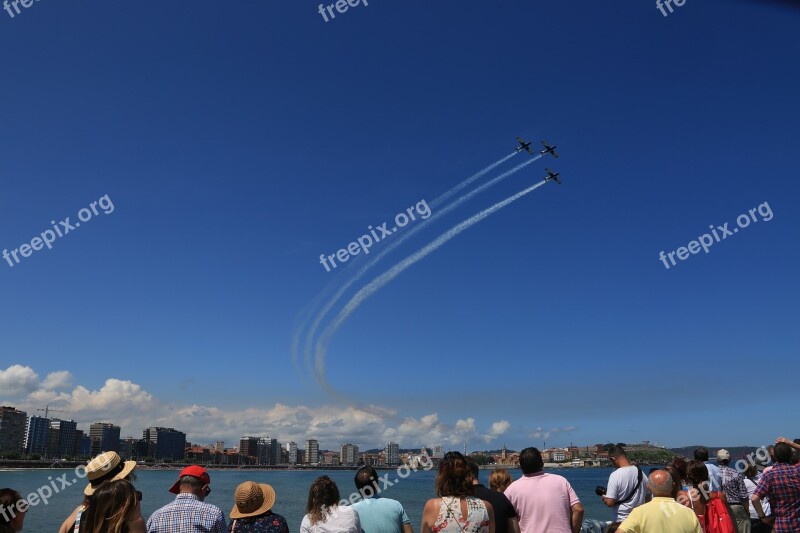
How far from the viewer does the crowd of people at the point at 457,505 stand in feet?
16.6

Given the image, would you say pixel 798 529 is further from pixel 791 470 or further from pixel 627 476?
pixel 627 476

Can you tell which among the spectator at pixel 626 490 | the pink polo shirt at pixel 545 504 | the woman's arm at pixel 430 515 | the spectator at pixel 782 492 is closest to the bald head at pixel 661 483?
the pink polo shirt at pixel 545 504

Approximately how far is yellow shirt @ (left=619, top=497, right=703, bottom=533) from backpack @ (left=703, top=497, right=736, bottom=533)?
7.77 feet

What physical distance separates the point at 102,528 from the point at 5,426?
9402 inches

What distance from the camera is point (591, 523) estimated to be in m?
8.45

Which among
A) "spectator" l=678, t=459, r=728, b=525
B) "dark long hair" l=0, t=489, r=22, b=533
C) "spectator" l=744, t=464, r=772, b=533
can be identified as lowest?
"spectator" l=744, t=464, r=772, b=533

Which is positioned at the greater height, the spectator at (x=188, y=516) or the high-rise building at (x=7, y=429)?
the high-rise building at (x=7, y=429)

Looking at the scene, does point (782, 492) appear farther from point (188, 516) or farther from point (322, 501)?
point (188, 516)

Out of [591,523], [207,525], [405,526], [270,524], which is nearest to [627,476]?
[591,523]

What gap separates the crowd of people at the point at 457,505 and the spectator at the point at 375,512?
11 mm

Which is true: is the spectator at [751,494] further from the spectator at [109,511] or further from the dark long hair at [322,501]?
the spectator at [109,511]

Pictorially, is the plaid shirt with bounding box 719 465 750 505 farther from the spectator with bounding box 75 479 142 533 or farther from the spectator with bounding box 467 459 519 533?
the spectator with bounding box 75 479 142 533

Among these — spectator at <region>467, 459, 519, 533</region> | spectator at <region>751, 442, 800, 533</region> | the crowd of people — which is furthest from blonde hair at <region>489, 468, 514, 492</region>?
spectator at <region>751, 442, 800, 533</region>

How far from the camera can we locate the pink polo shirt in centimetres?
658
